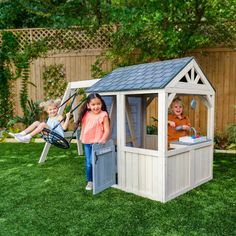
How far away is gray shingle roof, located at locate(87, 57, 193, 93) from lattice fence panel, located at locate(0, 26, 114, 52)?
4.33 metres

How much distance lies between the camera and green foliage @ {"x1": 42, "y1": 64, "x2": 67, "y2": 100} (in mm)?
9336

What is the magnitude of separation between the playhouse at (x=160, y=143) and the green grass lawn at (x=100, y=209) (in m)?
0.20

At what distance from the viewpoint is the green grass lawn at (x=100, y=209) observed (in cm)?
306

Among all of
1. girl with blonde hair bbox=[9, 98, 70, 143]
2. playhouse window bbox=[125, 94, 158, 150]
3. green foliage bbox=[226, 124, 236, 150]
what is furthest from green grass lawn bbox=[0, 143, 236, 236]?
green foliage bbox=[226, 124, 236, 150]

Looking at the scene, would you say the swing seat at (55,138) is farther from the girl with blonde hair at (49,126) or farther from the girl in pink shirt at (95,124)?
the girl in pink shirt at (95,124)

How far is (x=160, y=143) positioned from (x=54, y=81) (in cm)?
644

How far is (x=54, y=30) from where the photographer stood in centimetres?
935

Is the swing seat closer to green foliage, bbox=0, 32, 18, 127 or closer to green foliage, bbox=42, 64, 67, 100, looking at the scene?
green foliage, bbox=42, 64, 67, 100

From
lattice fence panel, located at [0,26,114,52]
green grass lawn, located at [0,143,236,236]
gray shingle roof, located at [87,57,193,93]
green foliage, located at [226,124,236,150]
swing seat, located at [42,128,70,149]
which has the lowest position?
green grass lawn, located at [0,143,236,236]

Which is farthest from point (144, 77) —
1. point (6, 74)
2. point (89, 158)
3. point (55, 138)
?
point (6, 74)

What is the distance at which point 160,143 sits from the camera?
3760 mm

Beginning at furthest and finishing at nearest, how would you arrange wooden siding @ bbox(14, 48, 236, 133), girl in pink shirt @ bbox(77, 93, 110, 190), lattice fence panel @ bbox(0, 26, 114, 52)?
1. lattice fence panel @ bbox(0, 26, 114, 52)
2. wooden siding @ bbox(14, 48, 236, 133)
3. girl in pink shirt @ bbox(77, 93, 110, 190)

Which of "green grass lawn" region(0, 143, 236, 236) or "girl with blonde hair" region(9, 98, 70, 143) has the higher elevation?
"girl with blonde hair" region(9, 98, 70, 143)

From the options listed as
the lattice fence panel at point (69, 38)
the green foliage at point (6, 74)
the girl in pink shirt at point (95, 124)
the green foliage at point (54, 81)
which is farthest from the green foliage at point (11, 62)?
the girl in pink shirt at point (95, 124)
